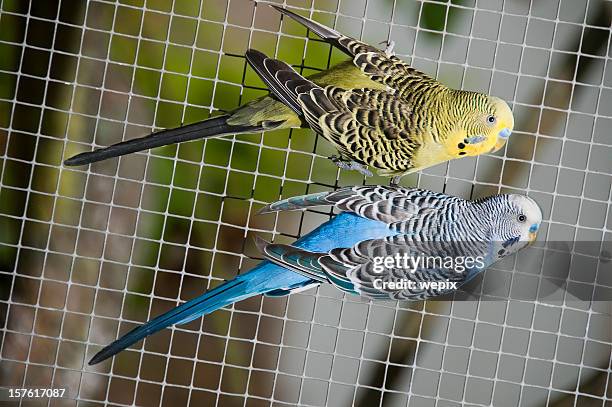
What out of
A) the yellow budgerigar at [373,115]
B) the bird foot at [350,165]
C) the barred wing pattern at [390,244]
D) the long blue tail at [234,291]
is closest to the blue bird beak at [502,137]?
the yellow budgerigar at [373,115]

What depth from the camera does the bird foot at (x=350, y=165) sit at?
1.26 metres

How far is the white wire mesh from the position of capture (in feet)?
4.26

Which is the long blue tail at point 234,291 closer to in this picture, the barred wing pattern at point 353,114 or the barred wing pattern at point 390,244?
the barred wing pattern at point 390,244

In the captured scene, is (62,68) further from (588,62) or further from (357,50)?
(588,62)

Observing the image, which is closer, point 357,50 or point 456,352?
point 357,50

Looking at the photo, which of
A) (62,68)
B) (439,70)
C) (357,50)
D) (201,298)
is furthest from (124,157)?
(439,70)

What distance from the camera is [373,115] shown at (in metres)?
1.19

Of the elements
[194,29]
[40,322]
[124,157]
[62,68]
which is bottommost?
[40,322]

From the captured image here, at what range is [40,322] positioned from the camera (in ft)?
4.48

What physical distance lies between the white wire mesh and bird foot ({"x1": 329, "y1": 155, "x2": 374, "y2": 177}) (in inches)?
1.5

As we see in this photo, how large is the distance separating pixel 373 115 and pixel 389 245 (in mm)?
210

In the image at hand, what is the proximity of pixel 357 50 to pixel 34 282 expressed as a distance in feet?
2.36

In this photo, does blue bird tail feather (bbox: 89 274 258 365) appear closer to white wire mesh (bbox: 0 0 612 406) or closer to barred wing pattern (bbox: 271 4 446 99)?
white wire mesh (bbox: 0 0 612 406)

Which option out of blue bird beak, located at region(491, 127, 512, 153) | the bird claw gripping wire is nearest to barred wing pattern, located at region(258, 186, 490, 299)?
blue bird beak, located at region(491, 127, 512, 153)
